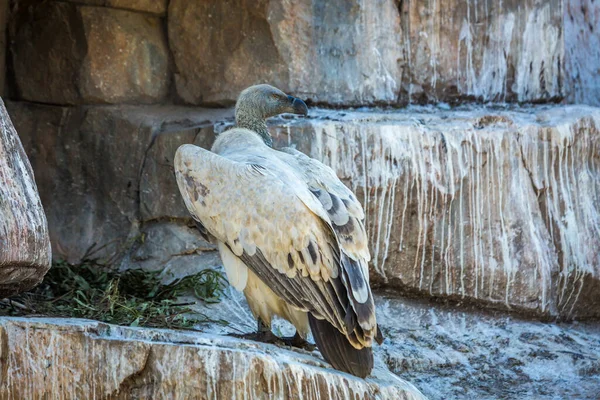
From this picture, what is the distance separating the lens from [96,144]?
859 centimetres

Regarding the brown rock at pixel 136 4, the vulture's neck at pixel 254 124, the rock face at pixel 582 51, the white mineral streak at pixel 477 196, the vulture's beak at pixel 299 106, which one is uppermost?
the brown rock at pixel 136 4

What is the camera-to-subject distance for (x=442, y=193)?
314 inches

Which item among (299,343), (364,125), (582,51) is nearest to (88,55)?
(364,125)

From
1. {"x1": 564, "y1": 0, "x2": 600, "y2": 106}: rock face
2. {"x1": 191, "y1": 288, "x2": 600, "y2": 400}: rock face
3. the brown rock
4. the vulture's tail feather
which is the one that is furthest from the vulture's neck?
{"x1": 564, "y1": 0, "x2": 600, "y2": 106}: rock face

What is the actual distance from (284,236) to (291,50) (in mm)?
3066

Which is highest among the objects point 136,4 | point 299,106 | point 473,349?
point 136,4

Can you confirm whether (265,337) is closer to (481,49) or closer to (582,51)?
(481,49)

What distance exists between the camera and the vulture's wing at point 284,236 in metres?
5.55

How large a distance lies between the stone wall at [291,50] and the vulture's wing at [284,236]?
2.63m

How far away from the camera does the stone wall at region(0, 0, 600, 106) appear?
8461mm

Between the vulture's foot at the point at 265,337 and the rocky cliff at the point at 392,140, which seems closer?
the vulture's foot at the point at 265,337

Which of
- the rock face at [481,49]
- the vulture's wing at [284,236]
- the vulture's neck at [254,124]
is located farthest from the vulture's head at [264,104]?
the rock face at [481,49]

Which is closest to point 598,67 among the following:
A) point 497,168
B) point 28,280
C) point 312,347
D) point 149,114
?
point 497,168

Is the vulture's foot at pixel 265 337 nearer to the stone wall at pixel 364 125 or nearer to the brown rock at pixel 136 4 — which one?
the stone wall at pixel 364 125
